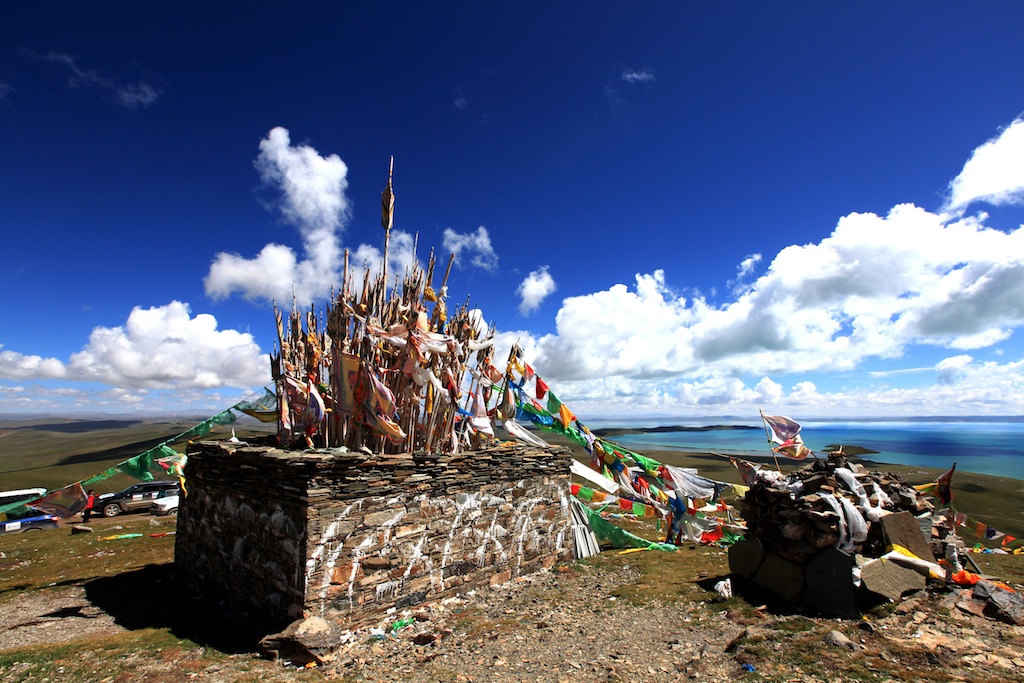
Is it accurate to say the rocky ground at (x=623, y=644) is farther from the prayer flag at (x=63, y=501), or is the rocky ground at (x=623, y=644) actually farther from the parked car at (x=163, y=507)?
the parked car at (x=163, y=507)

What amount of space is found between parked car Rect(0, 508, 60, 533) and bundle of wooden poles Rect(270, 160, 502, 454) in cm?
2106

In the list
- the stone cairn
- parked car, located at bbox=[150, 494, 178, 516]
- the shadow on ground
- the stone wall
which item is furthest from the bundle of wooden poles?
parked car, located at bbox=[150, 494, 178, 516]

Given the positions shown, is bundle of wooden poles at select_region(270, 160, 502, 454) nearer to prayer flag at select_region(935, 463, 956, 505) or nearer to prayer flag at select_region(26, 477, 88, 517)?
prayer flag at select_region(26, 477, 88, 517)

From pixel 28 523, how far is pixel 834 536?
3450cm

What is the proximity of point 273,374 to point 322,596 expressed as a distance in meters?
6.40

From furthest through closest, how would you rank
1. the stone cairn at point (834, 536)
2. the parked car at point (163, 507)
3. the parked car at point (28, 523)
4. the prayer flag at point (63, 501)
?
1. the parked car at point (163, 507)
2. the parked car at point (28, 523)
3. the prayer flag at point (63, 501)
4. the stone cairn at point (834, 536)

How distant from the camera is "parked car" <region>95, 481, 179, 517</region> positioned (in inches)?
1053

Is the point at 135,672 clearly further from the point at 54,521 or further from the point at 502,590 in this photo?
the point at 54,521

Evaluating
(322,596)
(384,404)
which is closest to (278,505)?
(322,596)

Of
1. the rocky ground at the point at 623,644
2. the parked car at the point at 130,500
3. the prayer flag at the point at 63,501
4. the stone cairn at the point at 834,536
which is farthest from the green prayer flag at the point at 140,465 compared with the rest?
the stone cairn at the point at 834,536

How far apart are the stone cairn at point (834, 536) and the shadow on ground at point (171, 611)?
1120 centimetres

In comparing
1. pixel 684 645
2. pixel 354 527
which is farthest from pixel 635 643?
pixel 354 527

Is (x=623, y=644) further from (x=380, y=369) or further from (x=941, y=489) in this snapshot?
(x=941, y=489)

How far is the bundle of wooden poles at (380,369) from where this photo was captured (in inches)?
457
